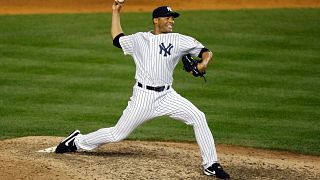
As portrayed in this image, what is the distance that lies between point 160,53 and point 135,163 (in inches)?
47.4

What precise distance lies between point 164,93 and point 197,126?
50cm

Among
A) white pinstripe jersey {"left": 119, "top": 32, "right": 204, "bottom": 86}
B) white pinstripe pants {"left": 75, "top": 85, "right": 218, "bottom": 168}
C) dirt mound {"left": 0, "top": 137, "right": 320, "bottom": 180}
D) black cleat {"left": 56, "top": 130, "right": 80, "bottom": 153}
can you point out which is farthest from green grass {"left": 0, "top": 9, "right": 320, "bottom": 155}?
white pinstripe jersey {"left": 119, "top": 32, "right": 204, "bottom": 86}

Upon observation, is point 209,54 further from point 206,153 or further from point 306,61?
point 306,61

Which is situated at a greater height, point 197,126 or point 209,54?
point 209,54

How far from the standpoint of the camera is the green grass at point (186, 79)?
1142 cm

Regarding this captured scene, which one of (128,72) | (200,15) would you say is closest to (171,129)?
(128,72)

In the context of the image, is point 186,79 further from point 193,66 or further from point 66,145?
point 193,66

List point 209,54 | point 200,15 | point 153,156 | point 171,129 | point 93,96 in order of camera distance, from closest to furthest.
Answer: point 209,54
point 153,156
point 171,129
point 93,96
point 200,15

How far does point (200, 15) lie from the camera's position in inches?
751

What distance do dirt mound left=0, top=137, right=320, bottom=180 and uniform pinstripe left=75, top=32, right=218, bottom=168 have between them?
378 millimetres

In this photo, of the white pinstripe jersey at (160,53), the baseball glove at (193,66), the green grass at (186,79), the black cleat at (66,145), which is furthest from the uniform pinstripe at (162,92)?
the green grass at (186,79)

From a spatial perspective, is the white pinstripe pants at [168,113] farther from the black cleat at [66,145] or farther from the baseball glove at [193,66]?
the black cleat at [66,145]

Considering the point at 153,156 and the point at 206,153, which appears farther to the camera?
the point at 153,156

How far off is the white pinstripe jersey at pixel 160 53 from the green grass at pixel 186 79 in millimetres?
2502
